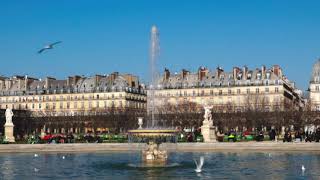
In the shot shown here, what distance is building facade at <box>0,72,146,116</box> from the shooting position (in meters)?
110

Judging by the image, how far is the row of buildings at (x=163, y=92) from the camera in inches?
3920

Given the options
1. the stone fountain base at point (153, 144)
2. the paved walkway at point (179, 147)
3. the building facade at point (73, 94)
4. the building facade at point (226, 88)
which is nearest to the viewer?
the stone fountain base at point (153, 144)

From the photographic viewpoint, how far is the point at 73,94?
113m

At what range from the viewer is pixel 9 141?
48375 millimetres

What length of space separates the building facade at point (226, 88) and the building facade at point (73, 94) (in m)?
7.59

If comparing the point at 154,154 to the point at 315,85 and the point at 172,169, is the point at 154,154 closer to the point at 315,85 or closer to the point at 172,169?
the point at 172,169

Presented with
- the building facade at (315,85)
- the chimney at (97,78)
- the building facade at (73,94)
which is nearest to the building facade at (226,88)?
the building facade at (315,85)

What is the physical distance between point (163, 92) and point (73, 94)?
17291mm

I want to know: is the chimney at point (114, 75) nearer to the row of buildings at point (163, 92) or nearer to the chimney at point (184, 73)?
the row of buildings at point (163, 92)

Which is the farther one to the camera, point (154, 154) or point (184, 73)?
point (184, 73)

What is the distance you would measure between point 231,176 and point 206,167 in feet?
12.4

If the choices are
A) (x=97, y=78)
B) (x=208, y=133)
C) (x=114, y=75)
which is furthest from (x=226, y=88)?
(x=208, y=133)

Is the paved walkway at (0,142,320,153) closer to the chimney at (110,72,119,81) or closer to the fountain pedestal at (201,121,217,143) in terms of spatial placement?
the fountain pedestal at (201,121,217,143)

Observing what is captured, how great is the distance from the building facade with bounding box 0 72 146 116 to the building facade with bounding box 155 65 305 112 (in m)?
7.59
